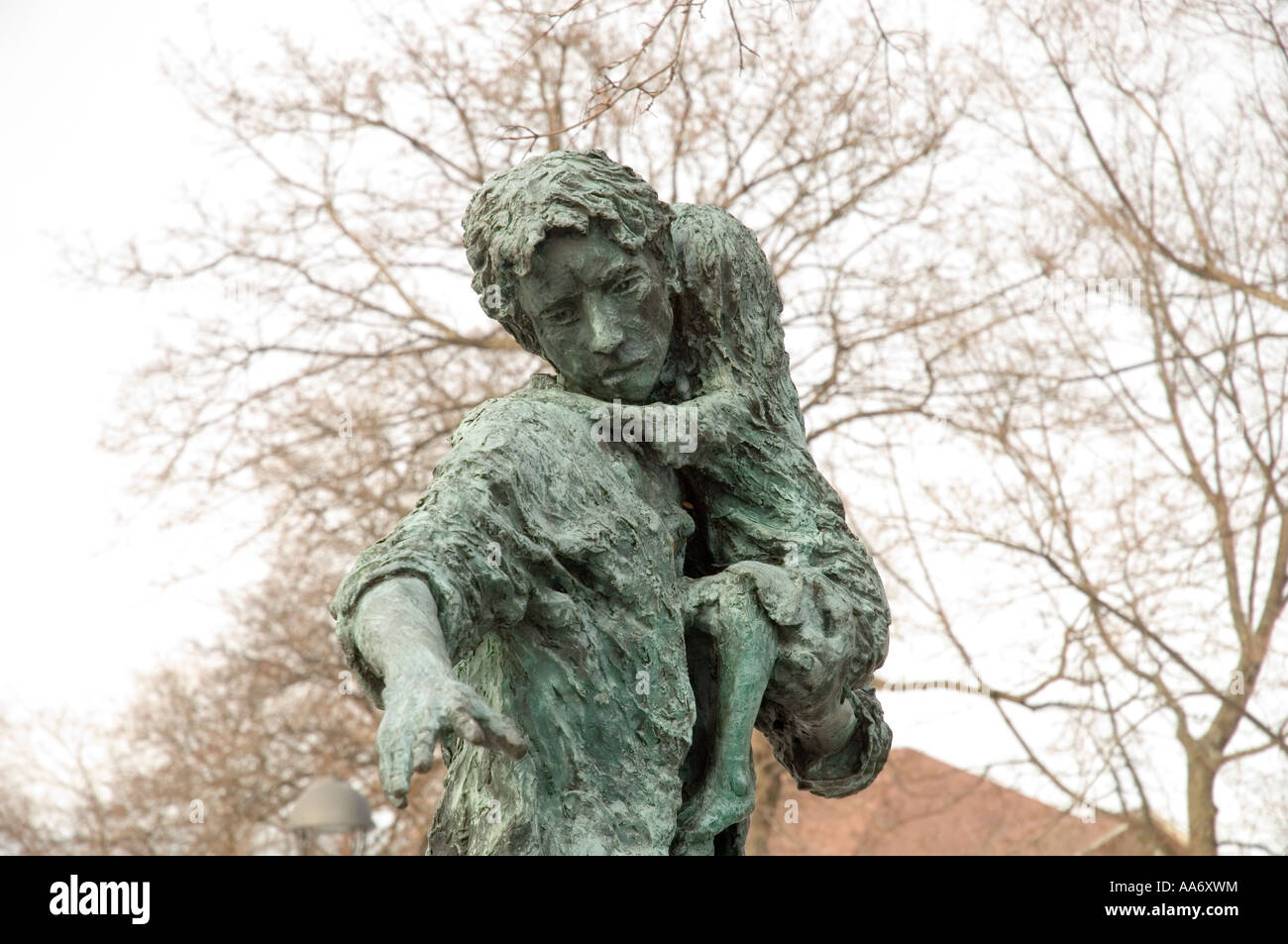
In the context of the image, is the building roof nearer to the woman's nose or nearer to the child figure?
the child figure

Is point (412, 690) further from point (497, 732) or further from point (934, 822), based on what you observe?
point (934, 822)

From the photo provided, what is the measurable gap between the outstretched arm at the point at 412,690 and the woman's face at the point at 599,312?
70cm

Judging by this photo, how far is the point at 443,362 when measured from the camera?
1202 centimetres

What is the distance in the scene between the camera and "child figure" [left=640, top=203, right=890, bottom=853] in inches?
127

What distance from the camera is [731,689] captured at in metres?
3.22

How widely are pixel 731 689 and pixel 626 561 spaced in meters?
0.30

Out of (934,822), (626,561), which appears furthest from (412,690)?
(934,822)

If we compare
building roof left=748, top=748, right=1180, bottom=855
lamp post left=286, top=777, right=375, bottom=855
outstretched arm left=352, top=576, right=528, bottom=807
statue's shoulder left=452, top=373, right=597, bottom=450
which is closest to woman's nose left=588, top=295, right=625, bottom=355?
statue's shoulder left=452, top=373, right=597, bottom=450

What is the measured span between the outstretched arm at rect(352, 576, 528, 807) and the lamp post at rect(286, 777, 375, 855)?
7.67 m

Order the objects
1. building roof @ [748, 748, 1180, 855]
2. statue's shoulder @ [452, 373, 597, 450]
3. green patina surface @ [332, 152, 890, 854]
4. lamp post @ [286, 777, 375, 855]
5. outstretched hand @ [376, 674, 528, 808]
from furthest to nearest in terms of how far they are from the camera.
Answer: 1. building roof @ [748, 748, 1180, 855]
2. lamp post @ [286, 777, 375, 855]
3. statue's shoulder @ [452, 373, 597, 450]
4. green patina surface @ [332, 152, 890, 854]
5. outstretched hand @ [376, 674, 528, 808]

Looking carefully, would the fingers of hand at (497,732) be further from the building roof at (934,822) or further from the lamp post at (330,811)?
the building roof at (934,822)
